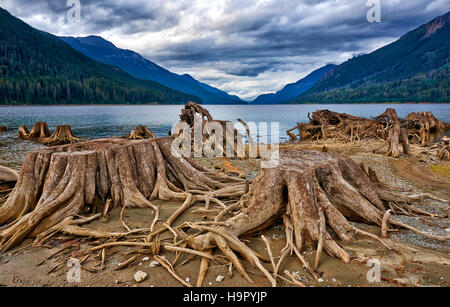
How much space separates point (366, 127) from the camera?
23109 mm

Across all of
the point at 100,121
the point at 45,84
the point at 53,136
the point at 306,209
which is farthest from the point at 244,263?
the point at 45,84

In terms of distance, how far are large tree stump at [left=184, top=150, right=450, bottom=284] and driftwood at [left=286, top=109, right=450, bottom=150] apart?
1550 cm

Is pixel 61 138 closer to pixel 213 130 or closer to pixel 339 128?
pixel 213 130

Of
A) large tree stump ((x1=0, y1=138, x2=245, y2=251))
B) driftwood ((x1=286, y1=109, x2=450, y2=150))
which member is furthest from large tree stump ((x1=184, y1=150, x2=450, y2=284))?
driftwood ((x1=286, y1=109, x2=450, y2=150))

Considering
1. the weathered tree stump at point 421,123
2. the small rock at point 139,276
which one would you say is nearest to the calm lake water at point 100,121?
the weathered tree stump at point 421,123

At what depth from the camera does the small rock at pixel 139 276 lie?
380 cm

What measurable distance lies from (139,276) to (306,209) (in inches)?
117

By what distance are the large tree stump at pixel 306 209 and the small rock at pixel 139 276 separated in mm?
934

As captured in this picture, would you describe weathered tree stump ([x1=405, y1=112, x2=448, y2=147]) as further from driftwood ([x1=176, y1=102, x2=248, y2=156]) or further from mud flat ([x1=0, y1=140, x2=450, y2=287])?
mud flat ([x1=0, y1=140, x2=450, y2=287])

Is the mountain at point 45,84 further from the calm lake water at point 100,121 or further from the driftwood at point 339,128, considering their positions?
the driftwood at point 339,128

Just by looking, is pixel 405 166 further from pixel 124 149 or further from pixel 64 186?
pixel 64 186

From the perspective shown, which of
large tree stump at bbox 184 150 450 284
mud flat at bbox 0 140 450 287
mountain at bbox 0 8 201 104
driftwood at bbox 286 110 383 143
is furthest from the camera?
mountain at bbox 0 8 201 104

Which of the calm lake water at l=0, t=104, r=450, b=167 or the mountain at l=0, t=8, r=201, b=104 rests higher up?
the mountain at l=0, t=8, r=201, b=104

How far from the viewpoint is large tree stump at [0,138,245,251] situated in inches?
215
